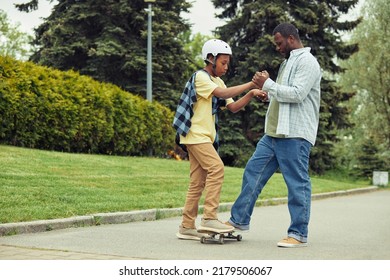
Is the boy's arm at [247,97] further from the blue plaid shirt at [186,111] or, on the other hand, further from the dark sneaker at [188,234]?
the dark sneaker at [188,234]

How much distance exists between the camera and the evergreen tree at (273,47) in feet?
91.1

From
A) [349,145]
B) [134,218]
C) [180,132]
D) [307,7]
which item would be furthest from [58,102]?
[349,145]

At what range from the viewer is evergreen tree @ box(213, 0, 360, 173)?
27.8 m

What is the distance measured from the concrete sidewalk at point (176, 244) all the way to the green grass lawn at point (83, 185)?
728 mm

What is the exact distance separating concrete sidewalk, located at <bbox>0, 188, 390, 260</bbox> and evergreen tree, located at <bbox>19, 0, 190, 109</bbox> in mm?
18572

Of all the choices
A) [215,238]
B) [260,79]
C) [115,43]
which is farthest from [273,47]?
[260,79]

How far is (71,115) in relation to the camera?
649 inches

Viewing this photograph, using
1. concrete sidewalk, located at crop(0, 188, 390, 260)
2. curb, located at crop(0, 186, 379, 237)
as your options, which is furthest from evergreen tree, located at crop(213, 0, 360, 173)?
concrete sidewalk, located at crop(0, 188, 390, 260)

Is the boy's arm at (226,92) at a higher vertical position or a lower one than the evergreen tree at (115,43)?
lower

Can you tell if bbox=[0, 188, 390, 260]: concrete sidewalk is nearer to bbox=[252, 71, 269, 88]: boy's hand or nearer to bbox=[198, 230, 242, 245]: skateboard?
bbox=[198, 230, 242, 245]: skateboard

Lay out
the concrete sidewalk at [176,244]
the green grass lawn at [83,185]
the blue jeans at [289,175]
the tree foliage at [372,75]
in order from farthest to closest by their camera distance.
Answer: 1. the tree foliage at [372,75]
2. the green grass lawn at [83,185]
3. the blue jeans at [289,175]
4. the concrete sidewalk at [176,244]

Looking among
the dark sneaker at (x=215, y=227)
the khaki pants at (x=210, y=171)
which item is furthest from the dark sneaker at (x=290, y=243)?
the khaki pants at (x=210, y=171)

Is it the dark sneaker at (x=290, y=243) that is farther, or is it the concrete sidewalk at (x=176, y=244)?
the dark sneaker at (x=290, y=243)

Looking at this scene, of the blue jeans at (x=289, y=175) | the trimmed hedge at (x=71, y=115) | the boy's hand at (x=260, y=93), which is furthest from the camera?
the trimmed hedge at (x=71, y=115)
